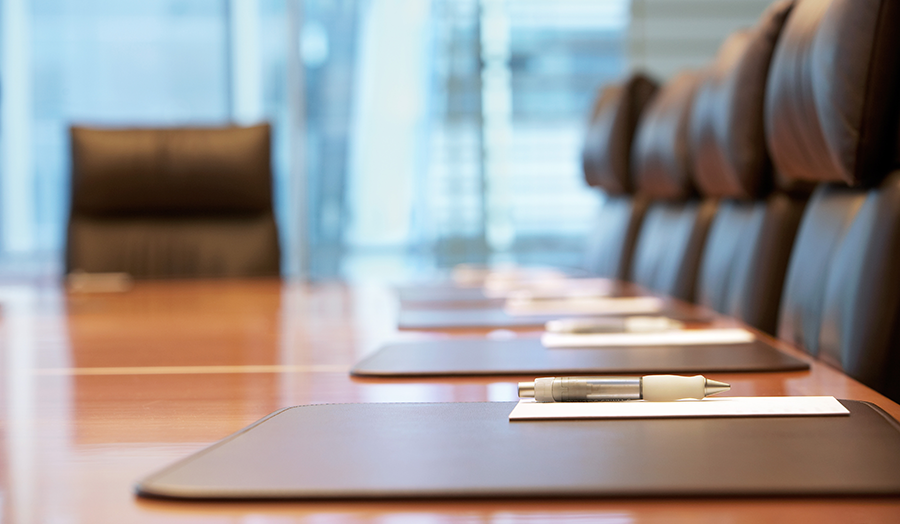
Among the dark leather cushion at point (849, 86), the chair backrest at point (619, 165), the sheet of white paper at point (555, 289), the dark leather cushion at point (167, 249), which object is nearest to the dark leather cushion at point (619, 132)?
the chair backrest at point (619, 165)

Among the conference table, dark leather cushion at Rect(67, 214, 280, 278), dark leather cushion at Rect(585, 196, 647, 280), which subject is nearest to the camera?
the conference table

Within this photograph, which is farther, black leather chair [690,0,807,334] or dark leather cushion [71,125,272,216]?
dark leather cushion [71,125,272,216]

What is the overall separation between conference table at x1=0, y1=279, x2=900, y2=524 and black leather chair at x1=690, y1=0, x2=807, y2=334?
2.08 ft

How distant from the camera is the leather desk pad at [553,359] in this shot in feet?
2.49

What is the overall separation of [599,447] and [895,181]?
73 centimetres

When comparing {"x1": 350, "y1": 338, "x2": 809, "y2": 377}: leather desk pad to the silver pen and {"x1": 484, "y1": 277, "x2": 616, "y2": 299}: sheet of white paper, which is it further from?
{"x1": 484, "y1": 277, "x2": 616, "y2": 299}: sheet of white paper

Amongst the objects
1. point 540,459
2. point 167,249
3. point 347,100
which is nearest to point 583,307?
point 540,459

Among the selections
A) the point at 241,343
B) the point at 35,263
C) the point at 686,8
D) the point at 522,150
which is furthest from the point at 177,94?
the point at 241,343

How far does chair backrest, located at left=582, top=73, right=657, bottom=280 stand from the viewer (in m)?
2.84

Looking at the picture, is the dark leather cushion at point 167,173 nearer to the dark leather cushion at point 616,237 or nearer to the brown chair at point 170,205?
the brown chair at point 170,205

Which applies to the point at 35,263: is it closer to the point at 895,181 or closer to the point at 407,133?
the point at 407,133

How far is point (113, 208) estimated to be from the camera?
2.63 m

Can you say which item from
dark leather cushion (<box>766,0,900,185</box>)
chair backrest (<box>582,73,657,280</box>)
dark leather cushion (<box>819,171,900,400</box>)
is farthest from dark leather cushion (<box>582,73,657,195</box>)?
dark leather cushion (<box>819,171,900,400</box>)

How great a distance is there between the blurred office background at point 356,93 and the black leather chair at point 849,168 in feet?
11.8
